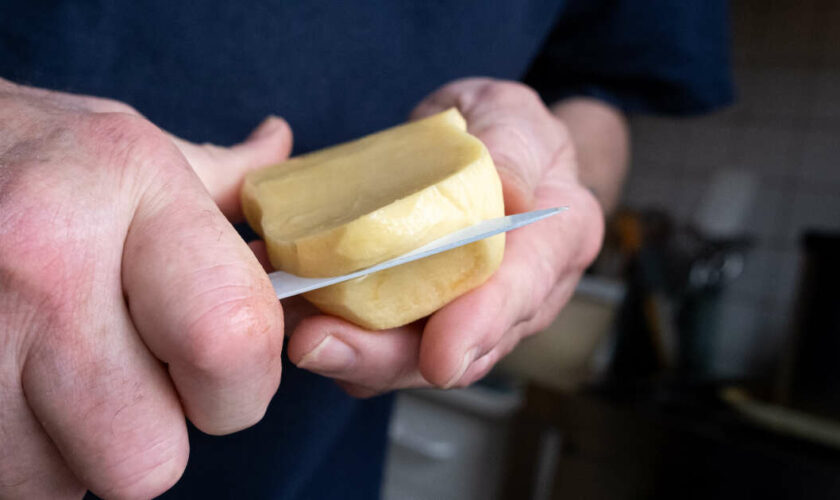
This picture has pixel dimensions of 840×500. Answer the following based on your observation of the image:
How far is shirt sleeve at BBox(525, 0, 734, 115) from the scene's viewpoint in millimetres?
896

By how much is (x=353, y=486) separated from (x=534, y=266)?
1.51 feet

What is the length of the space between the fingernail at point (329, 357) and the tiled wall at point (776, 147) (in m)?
1.64

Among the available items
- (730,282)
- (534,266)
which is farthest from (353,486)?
(730,282)

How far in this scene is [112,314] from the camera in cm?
30

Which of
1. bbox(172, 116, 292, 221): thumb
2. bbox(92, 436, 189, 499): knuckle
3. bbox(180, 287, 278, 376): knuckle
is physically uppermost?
bbox(180, 287, 278, 376): knuckle

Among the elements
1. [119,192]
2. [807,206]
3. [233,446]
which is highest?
[119,192]

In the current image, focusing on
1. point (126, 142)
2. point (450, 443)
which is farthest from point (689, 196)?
point (126, 142)

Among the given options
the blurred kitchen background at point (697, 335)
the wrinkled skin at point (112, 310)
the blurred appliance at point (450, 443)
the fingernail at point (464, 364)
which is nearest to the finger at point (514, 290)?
the fingernail at point (464, 364)

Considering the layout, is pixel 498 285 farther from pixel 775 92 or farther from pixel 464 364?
pixel 775 92

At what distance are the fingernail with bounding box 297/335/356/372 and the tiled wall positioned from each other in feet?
5.37

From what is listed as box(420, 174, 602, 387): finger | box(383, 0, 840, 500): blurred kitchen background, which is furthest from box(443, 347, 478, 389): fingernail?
box(383, 0, 840, 500): blurred kitchen background

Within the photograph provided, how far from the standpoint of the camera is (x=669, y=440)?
1.22 m

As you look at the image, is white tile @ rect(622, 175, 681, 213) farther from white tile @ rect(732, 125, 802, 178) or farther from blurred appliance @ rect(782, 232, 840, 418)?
blurred appliance @ rect(782, 232, 840, 418)

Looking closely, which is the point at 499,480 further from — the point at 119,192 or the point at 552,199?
the point at 119,192
